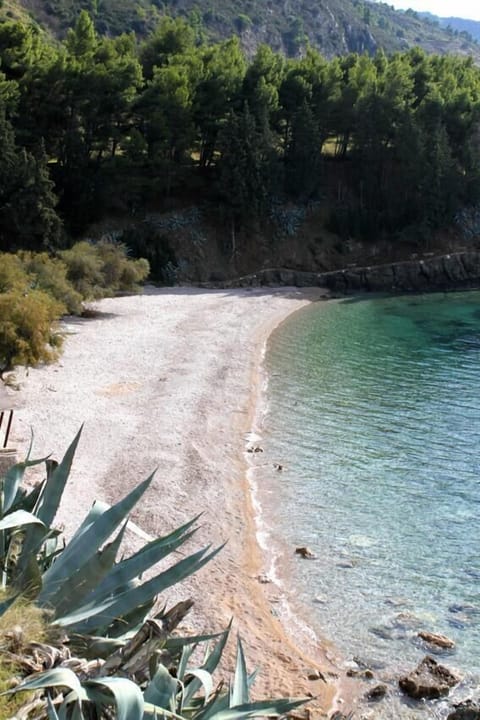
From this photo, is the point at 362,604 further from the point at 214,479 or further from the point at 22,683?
the point at 22,683

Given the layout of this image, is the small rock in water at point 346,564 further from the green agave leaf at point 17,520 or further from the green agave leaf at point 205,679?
the green agave leaf at point 17,520

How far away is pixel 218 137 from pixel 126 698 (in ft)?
178

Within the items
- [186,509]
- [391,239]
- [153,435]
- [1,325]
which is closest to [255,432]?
[153,435]

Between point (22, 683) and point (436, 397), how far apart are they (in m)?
25.4

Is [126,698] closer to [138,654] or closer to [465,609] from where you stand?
[138,654]

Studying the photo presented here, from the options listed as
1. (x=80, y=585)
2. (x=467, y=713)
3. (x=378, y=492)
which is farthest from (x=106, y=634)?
(x=378, y=492)

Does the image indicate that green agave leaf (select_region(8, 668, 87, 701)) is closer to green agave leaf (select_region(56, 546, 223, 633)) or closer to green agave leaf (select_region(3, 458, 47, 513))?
green agave leaf (select_region(56, 546, 223, 633))

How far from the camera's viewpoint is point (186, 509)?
673 inches

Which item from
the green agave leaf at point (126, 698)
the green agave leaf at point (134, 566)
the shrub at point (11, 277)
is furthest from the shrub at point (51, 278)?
the green agave leaf at point (126, 698)

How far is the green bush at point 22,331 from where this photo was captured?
84.4 feet

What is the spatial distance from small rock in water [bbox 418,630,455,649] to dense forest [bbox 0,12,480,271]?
38067mm

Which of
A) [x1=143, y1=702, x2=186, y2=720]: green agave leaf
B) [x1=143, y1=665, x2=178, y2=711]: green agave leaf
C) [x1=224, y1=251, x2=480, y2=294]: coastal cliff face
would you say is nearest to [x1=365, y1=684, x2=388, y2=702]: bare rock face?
[x1=143, y1=665, x2=178, y2=711]: green agave leaf

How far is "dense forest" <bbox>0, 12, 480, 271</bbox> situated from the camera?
52.6 m

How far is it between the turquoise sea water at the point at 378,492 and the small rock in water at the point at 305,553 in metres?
0.15
